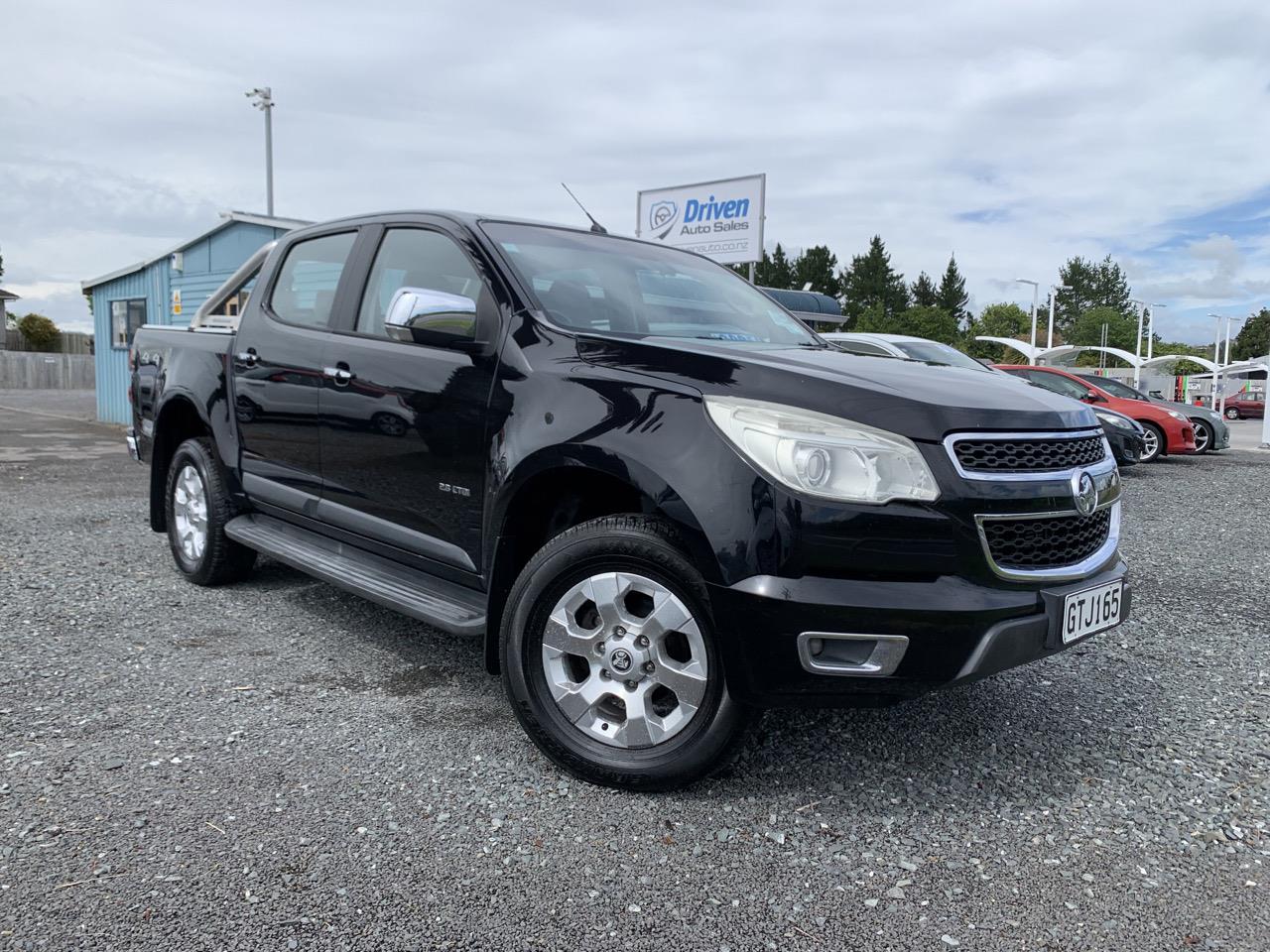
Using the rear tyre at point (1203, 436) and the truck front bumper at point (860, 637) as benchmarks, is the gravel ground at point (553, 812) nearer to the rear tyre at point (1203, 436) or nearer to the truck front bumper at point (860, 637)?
the truck front bumper at point (860, 637)

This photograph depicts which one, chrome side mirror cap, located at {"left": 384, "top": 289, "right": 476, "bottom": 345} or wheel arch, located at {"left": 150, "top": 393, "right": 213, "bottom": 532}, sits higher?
chrome side mirror cap, located at {"left": 384, "top": 289, "right": 476, "bottom": 345}

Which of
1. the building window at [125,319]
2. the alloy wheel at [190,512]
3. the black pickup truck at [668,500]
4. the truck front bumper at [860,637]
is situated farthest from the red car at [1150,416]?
the building window at [125,319]

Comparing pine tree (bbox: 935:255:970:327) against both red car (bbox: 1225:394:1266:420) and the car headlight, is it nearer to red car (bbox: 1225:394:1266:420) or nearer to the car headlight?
red car (bbox: 1225:394:1266:420)

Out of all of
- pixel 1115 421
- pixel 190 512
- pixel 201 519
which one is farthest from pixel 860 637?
pixel 1115 421

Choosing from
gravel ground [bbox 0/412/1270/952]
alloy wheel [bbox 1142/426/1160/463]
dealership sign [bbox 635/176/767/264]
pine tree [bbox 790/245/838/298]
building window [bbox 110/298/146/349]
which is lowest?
gravel ground [bbox 0/412/1270/952]

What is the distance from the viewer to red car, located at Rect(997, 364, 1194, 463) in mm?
14680

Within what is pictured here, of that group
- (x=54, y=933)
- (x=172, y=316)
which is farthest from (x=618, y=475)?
(x=172, y=316)

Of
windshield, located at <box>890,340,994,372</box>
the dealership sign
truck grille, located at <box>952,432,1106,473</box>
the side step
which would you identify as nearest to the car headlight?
truck grille, located at <box>952,432,1106,473</box>

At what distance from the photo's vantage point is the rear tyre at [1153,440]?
1483cm

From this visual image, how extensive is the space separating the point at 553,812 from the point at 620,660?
1.54 feet

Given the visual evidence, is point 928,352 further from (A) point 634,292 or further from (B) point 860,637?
(B) point 860,637

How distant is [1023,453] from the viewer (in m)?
2.83

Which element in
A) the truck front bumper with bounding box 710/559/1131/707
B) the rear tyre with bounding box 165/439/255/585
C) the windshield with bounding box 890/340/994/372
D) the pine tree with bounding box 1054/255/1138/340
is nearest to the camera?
the truck front bumper with bounding box 710/559/1131/707

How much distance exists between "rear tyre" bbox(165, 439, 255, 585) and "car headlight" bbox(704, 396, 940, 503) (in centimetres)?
334
